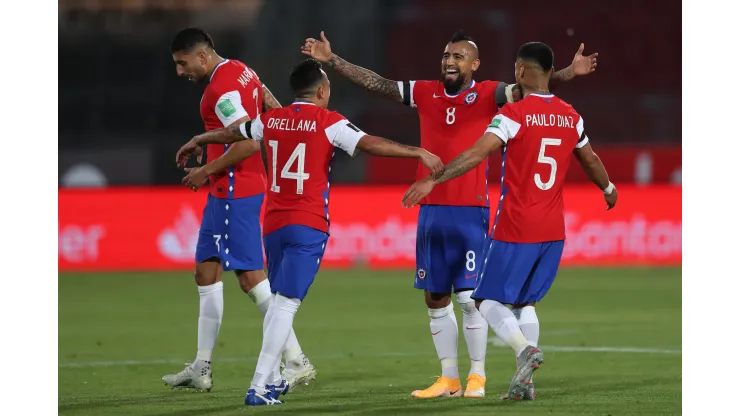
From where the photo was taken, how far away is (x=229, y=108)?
24.2 feet

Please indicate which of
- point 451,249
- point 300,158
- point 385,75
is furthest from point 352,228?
point 300,158

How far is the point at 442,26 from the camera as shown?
76.7 ft

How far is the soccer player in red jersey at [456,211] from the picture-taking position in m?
7.13

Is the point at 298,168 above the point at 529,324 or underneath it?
above

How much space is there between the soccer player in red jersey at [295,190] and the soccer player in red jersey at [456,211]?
712 mm

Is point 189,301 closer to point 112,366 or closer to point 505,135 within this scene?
point 112,366

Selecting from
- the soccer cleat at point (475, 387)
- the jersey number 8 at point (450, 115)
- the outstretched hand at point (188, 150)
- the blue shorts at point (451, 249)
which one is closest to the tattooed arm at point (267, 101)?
the outstretched hand at point (188, 150)

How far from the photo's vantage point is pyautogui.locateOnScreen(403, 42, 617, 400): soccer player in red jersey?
6566 mm

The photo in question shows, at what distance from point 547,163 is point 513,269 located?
2.06 ft

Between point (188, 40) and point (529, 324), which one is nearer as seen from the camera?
point (529, 324)

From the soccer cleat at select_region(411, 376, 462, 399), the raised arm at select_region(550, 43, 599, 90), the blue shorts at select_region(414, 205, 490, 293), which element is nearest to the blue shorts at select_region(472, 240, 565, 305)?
the blue shorts at select_region(414, 205, 490, 293)

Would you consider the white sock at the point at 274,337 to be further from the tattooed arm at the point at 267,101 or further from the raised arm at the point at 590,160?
the raised arm at the point at 590,160

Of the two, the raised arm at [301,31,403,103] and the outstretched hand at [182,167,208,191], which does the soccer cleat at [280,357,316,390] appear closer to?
the outstretched hand at [182,167,208,191]

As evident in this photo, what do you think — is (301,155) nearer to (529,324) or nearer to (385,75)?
(529,324)
